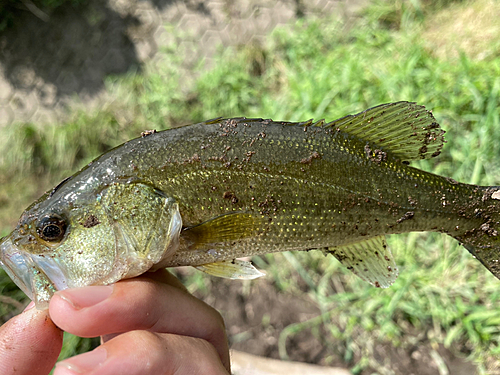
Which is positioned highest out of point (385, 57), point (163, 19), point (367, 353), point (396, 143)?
point (163, 19)

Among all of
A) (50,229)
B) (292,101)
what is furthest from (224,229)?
(292,101)

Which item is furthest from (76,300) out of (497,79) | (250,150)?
(497,79)

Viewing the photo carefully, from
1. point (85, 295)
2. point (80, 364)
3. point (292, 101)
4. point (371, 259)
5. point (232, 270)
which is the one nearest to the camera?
point (80, 364)

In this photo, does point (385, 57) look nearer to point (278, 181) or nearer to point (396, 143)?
point (396, 143)

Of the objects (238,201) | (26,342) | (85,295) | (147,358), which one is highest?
(238,201)

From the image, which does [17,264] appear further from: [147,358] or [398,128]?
[398,128]

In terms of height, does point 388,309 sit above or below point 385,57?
below

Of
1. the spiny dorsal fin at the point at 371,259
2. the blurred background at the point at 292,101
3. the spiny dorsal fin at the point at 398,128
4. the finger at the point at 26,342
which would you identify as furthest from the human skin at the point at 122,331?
the blurred background at the point at 292,101
